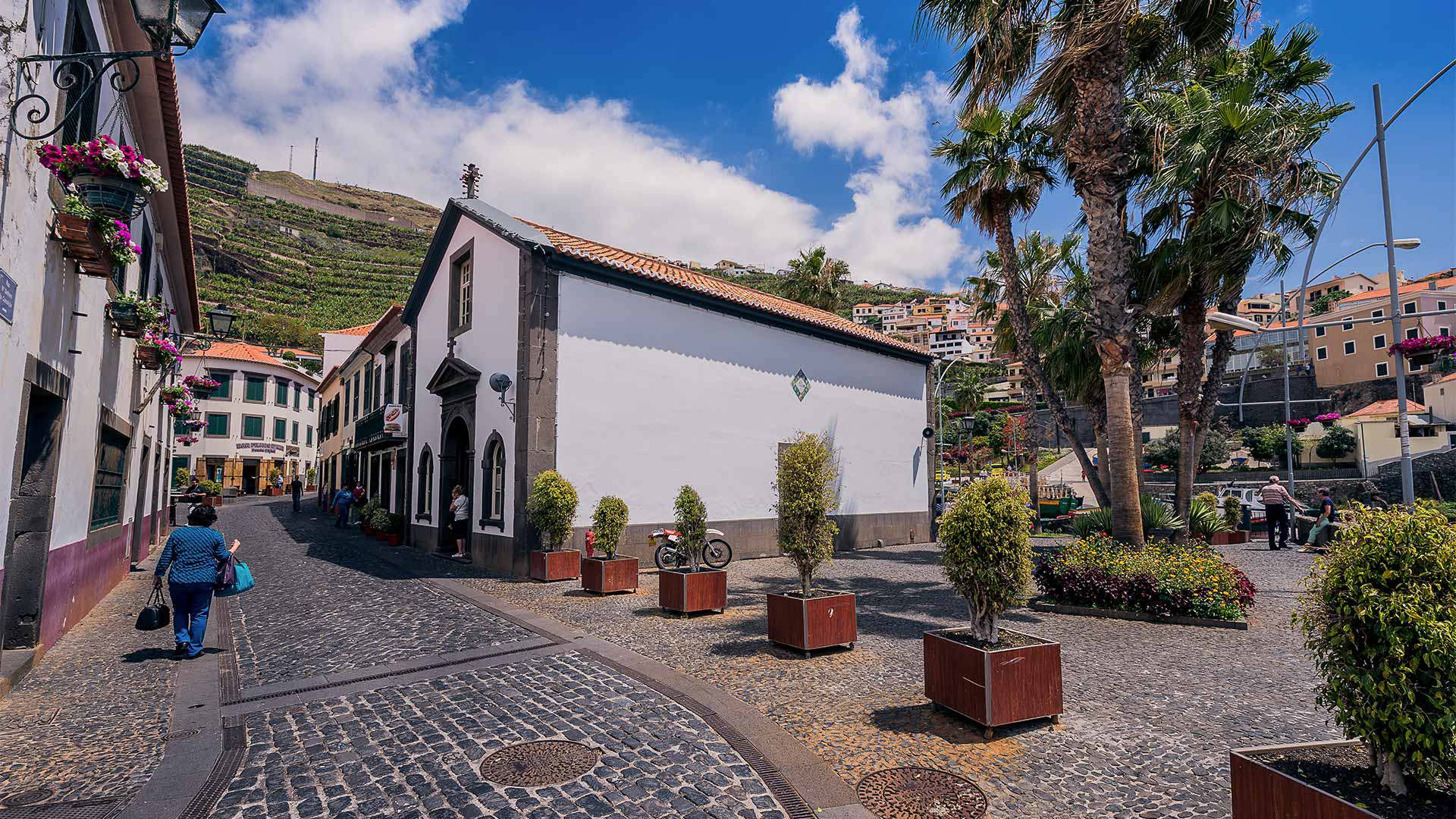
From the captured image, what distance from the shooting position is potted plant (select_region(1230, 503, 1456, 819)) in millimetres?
2945

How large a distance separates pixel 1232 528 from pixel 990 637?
66.6 ft

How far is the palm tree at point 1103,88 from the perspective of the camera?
34.3 feet

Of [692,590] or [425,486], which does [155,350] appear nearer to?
[692,590]

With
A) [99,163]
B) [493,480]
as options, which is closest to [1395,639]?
[99,163]

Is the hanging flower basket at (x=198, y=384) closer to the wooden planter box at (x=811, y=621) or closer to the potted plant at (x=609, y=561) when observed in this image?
Result: the potted plant at (x=609, y=561)

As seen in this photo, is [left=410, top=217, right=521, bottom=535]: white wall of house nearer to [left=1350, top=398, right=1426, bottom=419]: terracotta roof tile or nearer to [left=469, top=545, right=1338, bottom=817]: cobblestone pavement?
[left=469, top=545, right=1338, bottom=817]: cobblestone pavement


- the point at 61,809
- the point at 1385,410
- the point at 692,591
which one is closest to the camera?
the point at 61,809

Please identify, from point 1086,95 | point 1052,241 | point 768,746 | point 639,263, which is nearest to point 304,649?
point 768,746

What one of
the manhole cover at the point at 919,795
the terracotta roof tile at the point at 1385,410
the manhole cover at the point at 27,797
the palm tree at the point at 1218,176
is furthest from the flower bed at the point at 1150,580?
the terracotta roof tile at the point at 1385,410

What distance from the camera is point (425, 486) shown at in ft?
65.9

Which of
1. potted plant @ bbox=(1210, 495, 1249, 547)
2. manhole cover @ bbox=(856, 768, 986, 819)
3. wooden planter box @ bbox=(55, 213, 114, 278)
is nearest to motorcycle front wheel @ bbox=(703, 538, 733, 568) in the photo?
manhole cover @ bbox=(856, 768, 986, 819)

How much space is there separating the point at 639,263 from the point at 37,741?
508 inches

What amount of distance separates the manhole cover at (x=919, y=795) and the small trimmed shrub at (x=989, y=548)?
138cm

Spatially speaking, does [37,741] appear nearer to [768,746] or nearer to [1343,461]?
[768,746]
